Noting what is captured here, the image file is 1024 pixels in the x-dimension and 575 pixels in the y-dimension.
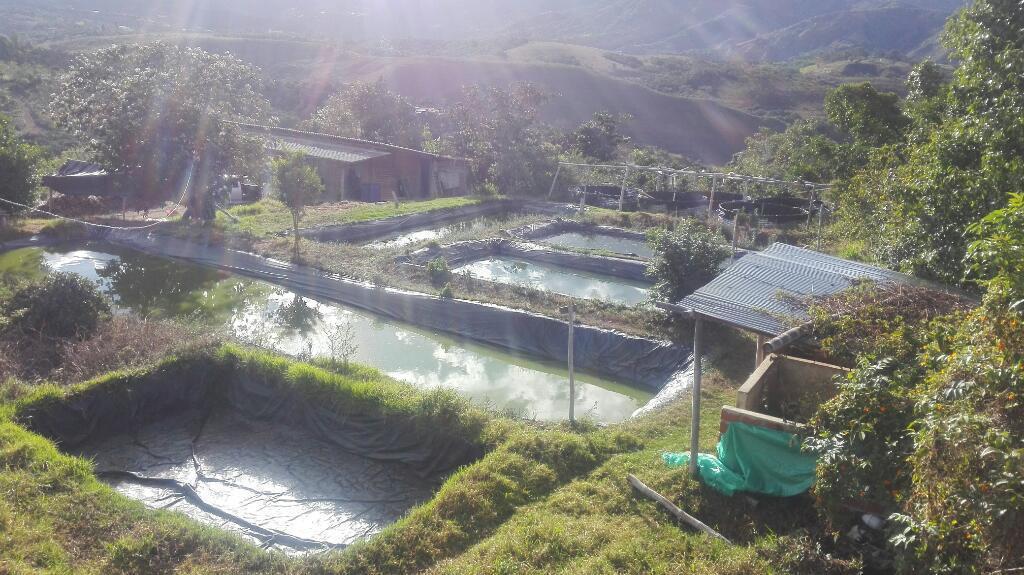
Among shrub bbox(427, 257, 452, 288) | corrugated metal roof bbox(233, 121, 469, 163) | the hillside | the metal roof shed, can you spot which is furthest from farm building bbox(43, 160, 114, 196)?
the hillside

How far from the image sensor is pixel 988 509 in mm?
3350

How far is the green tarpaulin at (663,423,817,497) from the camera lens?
225 inches

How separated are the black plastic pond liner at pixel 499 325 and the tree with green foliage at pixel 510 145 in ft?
39.7

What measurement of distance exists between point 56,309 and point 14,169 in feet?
35.9

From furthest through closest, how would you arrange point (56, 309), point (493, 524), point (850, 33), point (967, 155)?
1. point (850, 33)
2. point (56, 309)
3. point (967, 155)
4. point (493, 524)

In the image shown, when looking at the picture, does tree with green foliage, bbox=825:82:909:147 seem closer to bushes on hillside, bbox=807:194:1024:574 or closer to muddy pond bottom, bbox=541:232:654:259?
muddy pond bottom, bbox=541:232:654:259

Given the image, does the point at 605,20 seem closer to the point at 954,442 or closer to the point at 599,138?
the point at 599,138

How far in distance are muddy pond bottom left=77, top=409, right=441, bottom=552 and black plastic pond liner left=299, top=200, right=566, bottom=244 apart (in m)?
9.68

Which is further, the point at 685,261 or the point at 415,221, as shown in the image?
the point at 415,221

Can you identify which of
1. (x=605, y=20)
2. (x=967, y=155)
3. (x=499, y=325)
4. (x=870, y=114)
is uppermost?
(x=605, y=20)

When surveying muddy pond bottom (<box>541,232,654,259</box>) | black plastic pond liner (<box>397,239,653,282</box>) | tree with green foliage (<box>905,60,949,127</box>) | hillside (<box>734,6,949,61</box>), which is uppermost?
hillside (<box>734,6,949,61</box>)

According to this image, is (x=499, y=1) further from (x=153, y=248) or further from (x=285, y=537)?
(x=285, y=537)

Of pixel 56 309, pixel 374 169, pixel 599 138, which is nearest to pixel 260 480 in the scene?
pixel 56 309

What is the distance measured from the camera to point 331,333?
12062mm
